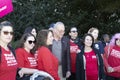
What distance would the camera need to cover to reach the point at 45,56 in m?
5.14

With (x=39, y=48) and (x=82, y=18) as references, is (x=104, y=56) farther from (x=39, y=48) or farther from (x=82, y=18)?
(x=82, y=18)

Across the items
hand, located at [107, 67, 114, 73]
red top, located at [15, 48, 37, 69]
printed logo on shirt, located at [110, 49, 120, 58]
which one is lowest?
hand, located at [107, 67, 114, 73]

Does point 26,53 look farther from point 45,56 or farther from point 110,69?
point 110,69

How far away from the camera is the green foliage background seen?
41.1 ft

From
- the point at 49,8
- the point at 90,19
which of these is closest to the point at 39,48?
the point at 49,8

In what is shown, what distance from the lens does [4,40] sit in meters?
4.59

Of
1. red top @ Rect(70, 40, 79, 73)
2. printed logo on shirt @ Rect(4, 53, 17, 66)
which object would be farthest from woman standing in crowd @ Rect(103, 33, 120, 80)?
printed logo on shirt @ Rect(4, 53, 17, 66)

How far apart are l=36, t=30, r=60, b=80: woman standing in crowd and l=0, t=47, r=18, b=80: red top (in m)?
0.64

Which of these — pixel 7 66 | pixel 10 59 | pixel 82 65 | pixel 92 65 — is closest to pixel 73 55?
pixel 82 65

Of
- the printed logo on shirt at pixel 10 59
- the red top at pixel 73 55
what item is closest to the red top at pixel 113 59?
the red top at pixel 73 55

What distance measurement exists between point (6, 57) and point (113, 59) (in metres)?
3.34

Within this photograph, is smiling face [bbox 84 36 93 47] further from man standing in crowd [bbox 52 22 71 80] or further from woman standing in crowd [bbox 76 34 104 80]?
man standing in crowd [bbox 52 22 71 80]

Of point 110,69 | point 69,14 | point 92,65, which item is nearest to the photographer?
point 92,65

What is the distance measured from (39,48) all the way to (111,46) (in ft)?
→ 8.45
